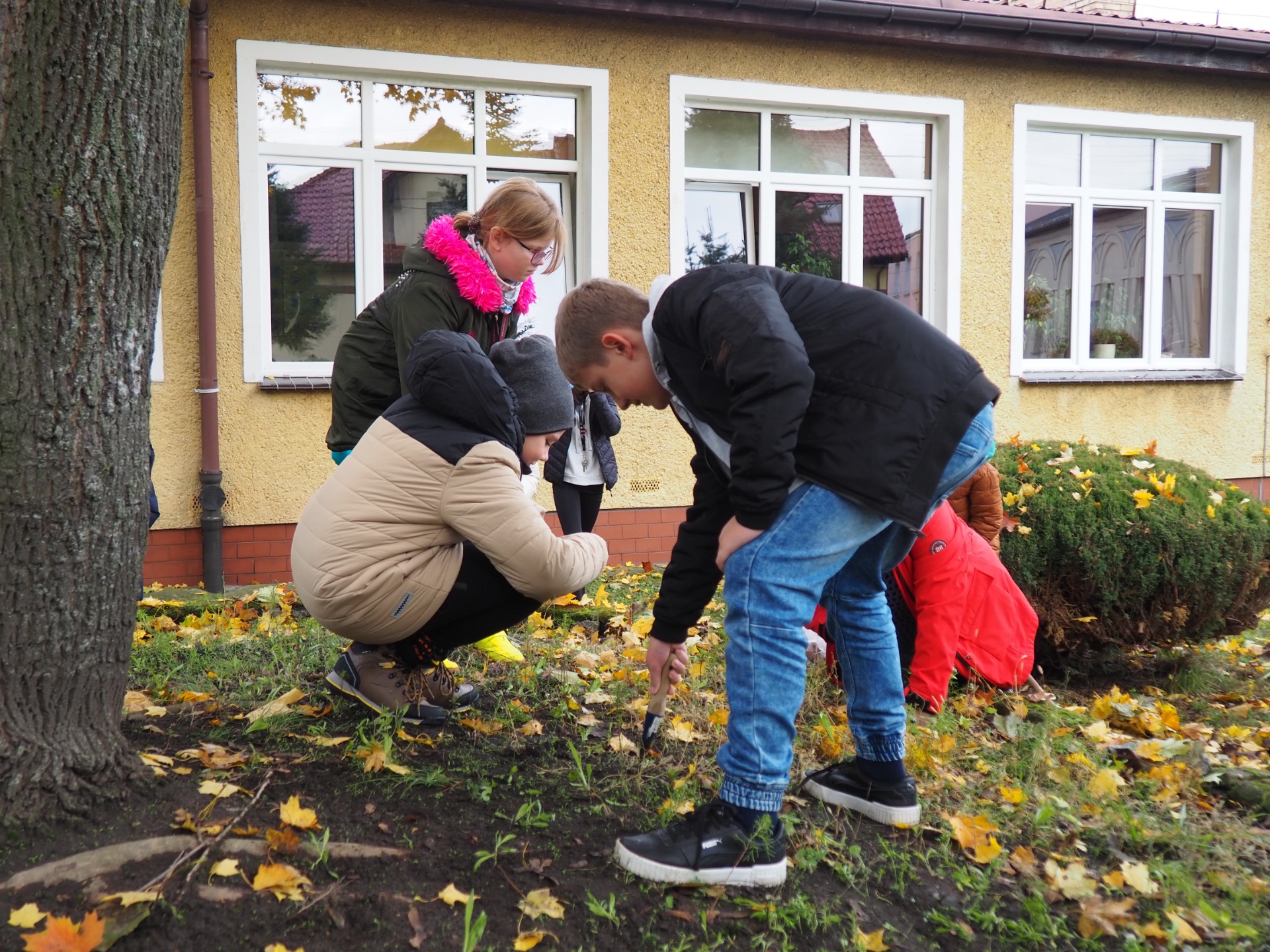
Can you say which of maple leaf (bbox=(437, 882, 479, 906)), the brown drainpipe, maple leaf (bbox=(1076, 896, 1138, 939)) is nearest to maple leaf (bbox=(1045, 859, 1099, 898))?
maple leaf (bbox=(1076, 896, 1138, 939))

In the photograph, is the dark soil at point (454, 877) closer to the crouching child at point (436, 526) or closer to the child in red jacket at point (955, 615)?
the crouching child at point (436, 526)

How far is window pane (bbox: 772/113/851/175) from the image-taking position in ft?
24.6

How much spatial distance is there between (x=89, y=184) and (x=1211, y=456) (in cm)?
861

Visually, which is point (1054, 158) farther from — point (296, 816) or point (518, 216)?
point (296, 816)

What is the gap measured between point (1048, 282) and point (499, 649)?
20.2 feet

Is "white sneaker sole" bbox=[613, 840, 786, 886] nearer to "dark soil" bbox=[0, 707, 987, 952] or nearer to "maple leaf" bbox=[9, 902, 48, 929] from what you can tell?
"dark soil" bbox=[0, 707, 987, 952]

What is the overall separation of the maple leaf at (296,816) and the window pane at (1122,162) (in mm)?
8019

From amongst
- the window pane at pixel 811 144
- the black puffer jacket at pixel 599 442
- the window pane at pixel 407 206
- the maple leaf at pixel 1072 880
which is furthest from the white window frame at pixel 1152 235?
the maple leaf at pixel 1072 880

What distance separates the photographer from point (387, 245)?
6738 mm

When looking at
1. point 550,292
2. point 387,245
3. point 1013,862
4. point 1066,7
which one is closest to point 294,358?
point 387,245

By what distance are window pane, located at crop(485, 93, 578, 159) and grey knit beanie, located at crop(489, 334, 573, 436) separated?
4.10 m

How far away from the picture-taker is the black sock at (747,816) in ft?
7.73

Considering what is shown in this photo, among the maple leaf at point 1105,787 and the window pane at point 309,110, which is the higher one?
the window pane at point 309,110

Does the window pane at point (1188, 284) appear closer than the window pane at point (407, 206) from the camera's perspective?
No
